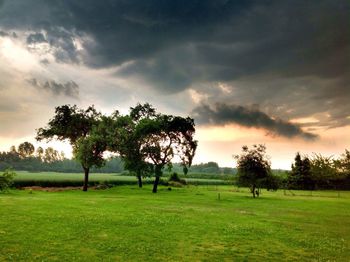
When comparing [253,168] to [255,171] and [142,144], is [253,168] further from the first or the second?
[142,144]

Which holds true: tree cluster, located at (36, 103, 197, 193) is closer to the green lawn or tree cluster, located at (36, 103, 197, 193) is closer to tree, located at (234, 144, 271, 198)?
tree, located at (234, 144, 271, 198)

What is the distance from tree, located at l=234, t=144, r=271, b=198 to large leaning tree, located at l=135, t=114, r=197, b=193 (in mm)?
12873

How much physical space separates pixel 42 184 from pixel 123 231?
73.5 metres

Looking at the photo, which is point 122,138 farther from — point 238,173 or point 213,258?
point 213,258

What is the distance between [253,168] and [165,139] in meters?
22.0

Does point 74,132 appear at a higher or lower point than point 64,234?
higher

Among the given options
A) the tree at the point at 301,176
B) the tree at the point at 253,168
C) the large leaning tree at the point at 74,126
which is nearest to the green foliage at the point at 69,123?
the large leaning tree at the point at 74,126

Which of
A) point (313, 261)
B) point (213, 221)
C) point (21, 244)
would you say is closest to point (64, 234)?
point (21, 244)

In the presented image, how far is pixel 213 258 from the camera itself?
67.6 feet

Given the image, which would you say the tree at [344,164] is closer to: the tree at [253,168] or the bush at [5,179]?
the tree at [253,168]

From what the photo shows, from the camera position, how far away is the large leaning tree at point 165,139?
8100cm

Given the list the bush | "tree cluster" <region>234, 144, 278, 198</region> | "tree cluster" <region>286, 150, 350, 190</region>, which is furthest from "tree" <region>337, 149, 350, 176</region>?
the bush

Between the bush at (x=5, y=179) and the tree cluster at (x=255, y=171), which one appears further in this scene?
the tree cluster at (x=255, y=171)

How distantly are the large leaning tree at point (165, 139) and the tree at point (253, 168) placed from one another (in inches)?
507
